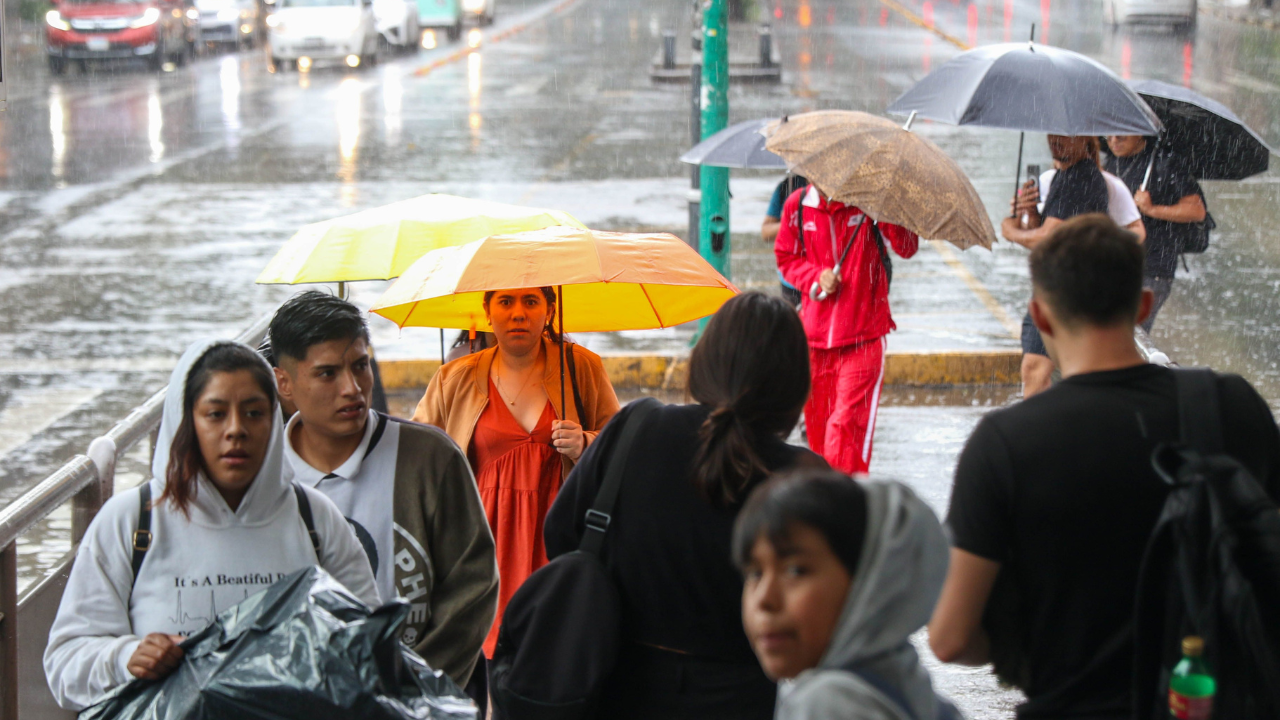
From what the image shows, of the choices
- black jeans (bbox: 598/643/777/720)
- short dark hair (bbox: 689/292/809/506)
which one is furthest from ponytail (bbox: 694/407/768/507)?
black jeans (bbox: 598/643/777/720)

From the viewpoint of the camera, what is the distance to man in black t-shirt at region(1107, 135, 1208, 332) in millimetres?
6680

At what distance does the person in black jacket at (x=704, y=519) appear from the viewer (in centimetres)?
269

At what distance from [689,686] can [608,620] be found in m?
0.22

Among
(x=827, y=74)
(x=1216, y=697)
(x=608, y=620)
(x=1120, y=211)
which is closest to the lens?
(x=1216, y=697)

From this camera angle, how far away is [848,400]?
595 cm

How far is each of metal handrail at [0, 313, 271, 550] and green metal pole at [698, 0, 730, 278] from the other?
4666 millimetres

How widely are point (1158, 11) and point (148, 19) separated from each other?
2399 centimetres

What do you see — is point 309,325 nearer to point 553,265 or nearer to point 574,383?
point 553,265

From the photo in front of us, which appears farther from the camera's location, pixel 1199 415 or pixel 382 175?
pixel 382 175

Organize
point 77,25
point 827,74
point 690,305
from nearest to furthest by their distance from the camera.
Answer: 1. point 690,305
2. point 827,74
3. point 77,25

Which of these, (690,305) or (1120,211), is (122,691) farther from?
(1120,211)

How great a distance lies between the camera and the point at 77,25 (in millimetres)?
28906

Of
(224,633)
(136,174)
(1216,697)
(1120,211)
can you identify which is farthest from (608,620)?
(136,174)

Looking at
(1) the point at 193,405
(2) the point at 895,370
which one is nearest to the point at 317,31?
(2) the point at 895,370
